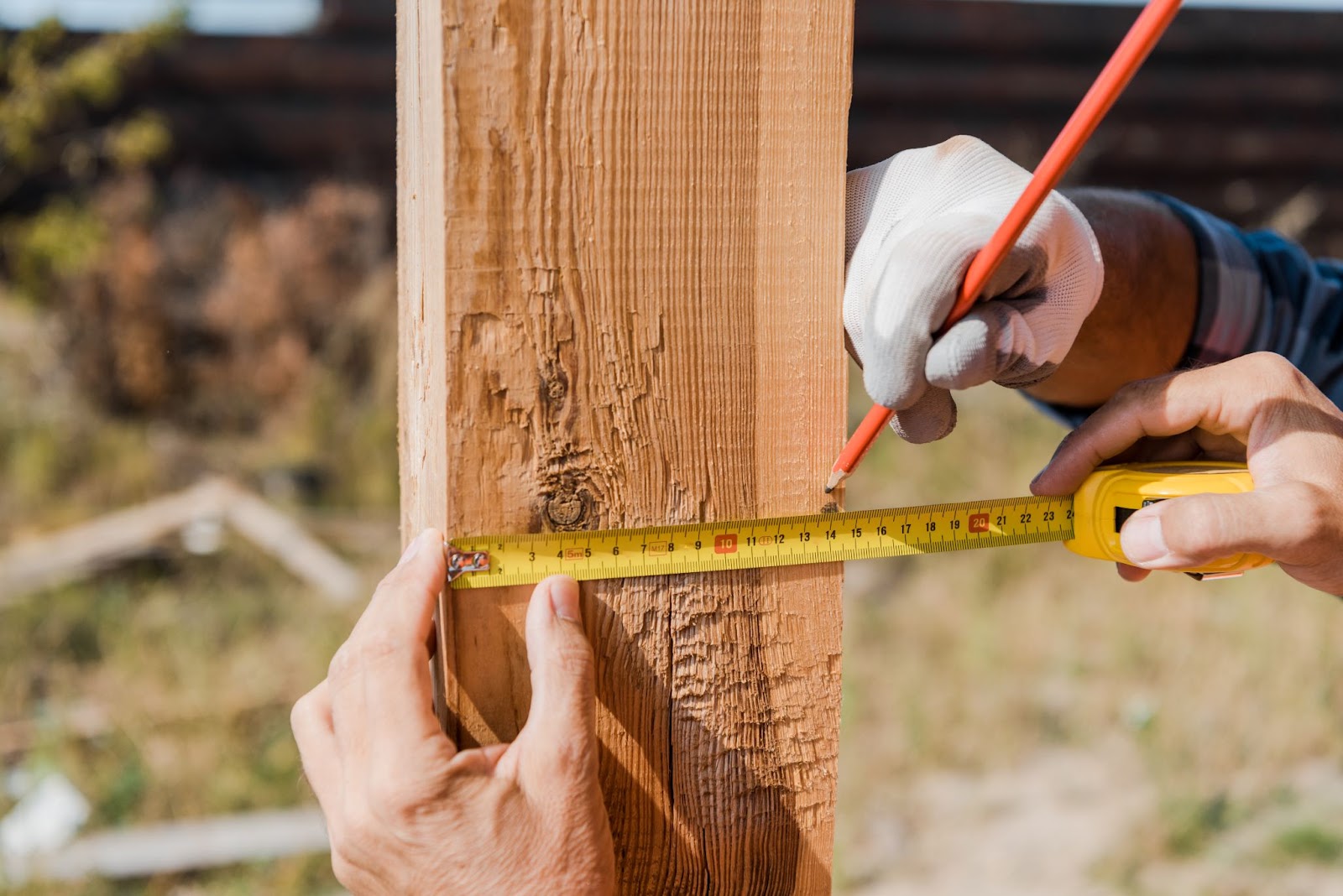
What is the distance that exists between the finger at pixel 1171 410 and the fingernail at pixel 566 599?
27.3 inches

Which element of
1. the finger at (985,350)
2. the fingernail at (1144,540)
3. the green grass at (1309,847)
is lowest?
the green grass at (1309,847)

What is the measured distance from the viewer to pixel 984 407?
6.06 m

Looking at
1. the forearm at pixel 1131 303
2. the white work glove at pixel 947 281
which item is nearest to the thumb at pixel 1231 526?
the white work glove at pixel 947 281

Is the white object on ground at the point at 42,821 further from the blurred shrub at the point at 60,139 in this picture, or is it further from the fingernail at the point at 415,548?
the blurred shrub at the point at 60,139

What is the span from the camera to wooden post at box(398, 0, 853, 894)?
3.35 ft

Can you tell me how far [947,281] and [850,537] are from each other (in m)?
0.33

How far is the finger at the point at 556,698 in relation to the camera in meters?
1.05

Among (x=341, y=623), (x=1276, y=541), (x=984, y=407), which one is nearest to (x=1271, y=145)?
(x=984, y=407)

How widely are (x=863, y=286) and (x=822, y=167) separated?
0.48 ft

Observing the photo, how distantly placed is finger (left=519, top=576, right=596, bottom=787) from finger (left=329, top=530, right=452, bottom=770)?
0.32 feet

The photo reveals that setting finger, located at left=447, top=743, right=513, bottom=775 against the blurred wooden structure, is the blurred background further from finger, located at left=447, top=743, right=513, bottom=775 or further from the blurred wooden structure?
finger, located at left=447, top=743, right=513, bottom=775

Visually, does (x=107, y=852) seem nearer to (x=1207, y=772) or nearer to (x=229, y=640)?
(x=229, y=640)

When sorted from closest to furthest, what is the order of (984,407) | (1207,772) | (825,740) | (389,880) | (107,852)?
(389,880) → (825,740) → (107,852) → (1207,772) → (984,407)

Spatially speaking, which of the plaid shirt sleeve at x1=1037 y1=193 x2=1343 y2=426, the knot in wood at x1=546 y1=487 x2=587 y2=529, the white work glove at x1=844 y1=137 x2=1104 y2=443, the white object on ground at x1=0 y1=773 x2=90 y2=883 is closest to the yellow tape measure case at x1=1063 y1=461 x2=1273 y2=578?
the white work glove at x1=844 y1=137 x2=1104 y2=443
